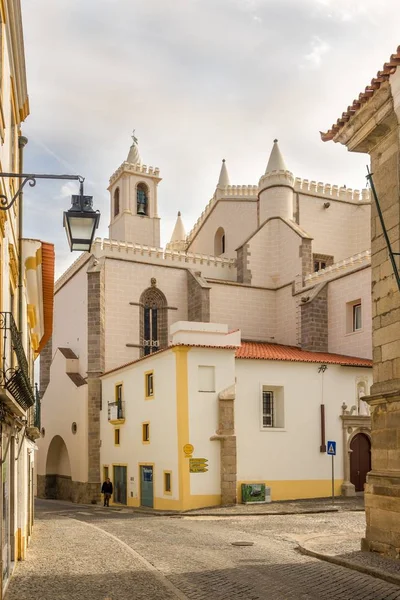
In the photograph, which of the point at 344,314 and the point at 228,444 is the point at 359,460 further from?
the point at 344,314

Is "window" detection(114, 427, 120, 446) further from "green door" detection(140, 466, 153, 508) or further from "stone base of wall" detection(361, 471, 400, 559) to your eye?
"stone base of wall" detection(361, 471, 400, 559)

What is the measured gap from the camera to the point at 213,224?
156ft

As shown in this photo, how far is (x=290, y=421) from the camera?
93.7 feet

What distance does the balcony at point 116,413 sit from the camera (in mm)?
31788

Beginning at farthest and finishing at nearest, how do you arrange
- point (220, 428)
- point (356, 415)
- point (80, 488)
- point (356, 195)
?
point (356, 195), point (80, 488), point (356, 415), point (220, 428)

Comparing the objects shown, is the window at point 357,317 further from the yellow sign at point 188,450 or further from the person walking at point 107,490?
the person walking at point 107,490

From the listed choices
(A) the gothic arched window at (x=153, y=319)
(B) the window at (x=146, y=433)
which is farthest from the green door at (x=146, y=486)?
(A) the gothic arched window at (x=153, y=319)

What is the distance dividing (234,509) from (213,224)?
2528cm

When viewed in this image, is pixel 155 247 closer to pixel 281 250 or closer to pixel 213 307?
pixel 213 307

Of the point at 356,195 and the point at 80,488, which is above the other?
the point at 356,195

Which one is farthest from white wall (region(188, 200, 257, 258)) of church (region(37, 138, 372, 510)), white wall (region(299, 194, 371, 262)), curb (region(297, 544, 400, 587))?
curb (region(297, 544, 400, 587))

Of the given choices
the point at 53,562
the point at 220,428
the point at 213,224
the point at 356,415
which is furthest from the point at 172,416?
the point at 213,224

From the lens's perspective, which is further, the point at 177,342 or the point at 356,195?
the point at 356,195

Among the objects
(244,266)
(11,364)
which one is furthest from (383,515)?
(244,266)
